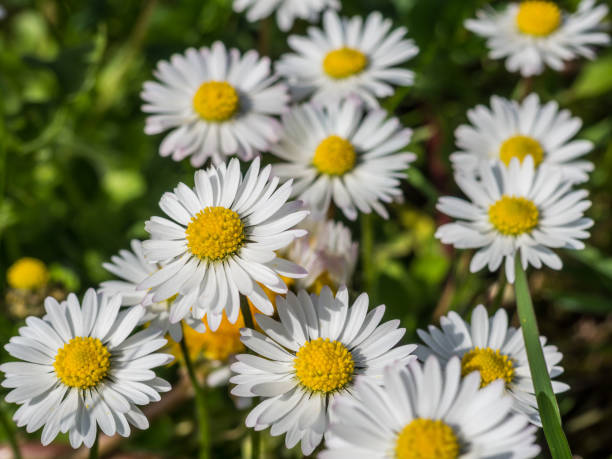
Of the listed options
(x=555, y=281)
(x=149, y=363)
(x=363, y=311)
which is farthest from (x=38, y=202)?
(x=555, y=281)

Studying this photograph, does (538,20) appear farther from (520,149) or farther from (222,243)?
(222,243)

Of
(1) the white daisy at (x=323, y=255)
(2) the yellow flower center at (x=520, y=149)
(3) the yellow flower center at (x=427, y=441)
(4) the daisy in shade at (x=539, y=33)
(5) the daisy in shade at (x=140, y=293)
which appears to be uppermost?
(4) the daisy in shade at (x=539, y=33)

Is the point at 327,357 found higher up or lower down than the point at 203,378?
lower down

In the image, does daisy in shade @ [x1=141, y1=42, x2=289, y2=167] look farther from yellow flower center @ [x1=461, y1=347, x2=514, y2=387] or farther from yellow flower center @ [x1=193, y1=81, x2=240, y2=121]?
yellow flower center @ [x1=461, y1=347, x2=514, y2=387]

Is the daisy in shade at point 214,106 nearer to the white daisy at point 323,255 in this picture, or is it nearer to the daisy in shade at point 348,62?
the daisy in shade at point 348,62

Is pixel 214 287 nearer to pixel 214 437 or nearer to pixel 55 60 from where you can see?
pixel 214 437

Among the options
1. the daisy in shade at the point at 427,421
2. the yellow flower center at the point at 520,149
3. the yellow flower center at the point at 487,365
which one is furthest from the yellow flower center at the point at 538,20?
the daisy in shade at the point at 427,421
